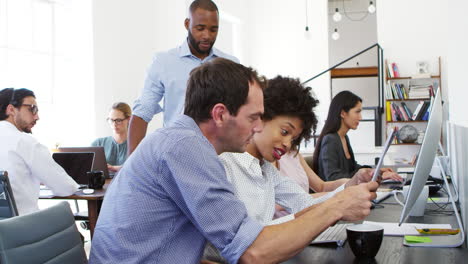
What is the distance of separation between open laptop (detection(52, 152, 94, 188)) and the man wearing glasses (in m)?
0.37

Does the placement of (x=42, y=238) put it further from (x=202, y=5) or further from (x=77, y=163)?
(x=77, y=163)

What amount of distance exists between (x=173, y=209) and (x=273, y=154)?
0.63m

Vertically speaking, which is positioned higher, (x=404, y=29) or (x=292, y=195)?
(x=404, y=29)

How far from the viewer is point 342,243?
4.85 ft

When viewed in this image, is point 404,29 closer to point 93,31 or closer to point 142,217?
point 93,31

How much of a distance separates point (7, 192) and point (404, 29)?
694cm

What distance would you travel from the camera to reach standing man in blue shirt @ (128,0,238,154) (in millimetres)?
2416

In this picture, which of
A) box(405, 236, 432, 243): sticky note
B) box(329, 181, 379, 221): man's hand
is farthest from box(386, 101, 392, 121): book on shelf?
Result: box(329, 181, 379, 221): man's hand

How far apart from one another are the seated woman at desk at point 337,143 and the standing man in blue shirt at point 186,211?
2.28 metres

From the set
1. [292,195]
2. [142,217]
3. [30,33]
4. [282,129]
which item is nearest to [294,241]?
[142,217]

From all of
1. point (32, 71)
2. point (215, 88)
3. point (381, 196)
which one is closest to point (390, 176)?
point (381, 196)

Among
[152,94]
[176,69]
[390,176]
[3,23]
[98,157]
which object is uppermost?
[3,23]

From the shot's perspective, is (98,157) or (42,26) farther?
(42,26)

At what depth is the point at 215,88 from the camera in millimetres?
1233
